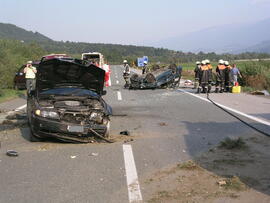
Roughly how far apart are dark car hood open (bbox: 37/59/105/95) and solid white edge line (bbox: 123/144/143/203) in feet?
8.02

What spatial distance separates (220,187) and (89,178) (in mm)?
1912

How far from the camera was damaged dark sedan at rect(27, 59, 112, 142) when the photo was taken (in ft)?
27.1

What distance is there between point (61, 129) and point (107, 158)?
1.48m

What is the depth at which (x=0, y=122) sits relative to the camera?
11.5 meters

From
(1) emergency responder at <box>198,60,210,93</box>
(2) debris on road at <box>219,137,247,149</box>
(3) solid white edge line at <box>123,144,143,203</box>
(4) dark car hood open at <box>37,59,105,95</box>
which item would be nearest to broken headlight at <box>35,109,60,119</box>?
A: (4) dark car hood open at <box>37,59,105,95</box>

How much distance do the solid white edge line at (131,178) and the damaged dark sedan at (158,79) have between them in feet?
54.0

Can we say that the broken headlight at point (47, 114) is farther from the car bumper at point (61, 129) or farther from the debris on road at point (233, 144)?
the debris on road at point (233, 144)

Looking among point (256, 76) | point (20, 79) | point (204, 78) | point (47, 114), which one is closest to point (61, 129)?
point (47, 114)

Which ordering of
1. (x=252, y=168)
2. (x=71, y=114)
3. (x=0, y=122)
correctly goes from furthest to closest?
1. (x=0, y=122)
2. (x=71, y=114)
3. (x=252, y=168)

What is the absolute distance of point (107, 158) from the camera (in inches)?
284

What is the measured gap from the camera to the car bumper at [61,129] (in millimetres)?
8164

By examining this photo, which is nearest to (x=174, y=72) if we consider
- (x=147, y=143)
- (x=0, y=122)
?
(x=0, y=122)

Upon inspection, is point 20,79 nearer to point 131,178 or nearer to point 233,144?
point 233,144

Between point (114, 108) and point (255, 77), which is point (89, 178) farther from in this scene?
point (255, 77)
